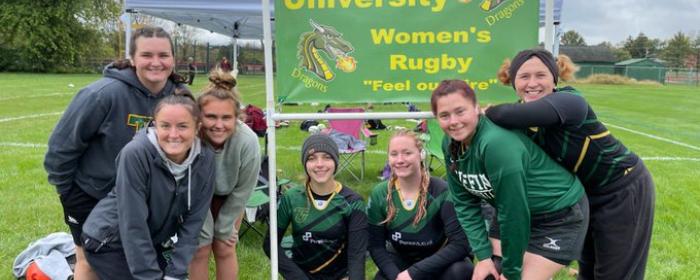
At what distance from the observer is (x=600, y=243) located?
2.54 metres

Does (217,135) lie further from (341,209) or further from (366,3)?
(366,3)

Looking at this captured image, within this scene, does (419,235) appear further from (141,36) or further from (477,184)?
(141,36)

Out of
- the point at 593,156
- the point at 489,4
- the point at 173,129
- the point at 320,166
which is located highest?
the point at 489,4

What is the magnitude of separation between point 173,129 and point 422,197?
59.9 inches

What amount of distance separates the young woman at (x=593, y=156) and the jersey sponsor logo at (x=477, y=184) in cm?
27

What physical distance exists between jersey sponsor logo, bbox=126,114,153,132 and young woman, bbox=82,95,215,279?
10 centimetres

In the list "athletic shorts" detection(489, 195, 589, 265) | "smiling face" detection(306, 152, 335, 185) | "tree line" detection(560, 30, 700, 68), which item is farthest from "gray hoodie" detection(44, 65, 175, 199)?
"tree line" detection(560, 30, 700, 68)

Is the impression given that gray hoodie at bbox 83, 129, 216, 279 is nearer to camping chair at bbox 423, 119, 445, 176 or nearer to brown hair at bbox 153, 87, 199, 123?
brown hair at bbox 153, 87, 199, 123

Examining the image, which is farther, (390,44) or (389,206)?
(389,206)

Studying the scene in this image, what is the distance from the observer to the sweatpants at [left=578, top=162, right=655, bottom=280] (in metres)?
2.45

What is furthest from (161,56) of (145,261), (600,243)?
(600,243)

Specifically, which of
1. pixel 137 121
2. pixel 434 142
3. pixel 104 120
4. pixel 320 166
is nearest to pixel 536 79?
pixel 320 166

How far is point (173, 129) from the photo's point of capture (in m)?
2.44

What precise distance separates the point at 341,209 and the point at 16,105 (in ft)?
50.4
